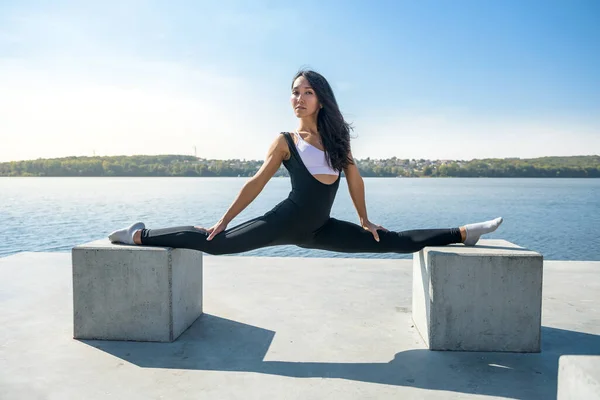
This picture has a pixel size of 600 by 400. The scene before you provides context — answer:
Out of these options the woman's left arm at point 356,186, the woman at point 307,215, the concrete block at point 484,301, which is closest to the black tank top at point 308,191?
the woman at point 307,215

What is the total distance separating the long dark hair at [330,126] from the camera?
352 cm

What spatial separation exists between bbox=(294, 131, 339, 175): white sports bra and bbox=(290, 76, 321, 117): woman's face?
270 millimetres

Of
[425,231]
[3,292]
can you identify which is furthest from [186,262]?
[3,292]

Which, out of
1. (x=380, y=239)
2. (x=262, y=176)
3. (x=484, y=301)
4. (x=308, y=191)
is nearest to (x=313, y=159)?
(x=308, y=191)

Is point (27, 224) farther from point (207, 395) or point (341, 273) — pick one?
point (207, 395)

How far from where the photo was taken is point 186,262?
363cm

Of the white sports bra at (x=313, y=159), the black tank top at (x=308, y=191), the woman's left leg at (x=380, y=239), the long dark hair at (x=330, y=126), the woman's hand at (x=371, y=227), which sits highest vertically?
the long dark hair at (x=330, y=126)

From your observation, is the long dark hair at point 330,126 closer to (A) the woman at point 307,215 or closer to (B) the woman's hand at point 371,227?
(A) the woman at point 307,215

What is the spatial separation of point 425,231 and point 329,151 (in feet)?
2.88

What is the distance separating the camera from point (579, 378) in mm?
1632

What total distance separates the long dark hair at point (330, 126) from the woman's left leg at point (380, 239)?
446mm

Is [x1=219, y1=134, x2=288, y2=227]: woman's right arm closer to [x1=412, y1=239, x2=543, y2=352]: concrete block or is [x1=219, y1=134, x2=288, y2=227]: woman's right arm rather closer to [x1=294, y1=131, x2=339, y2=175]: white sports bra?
[x1=294, y1=131, x2=339, y2=175]: white sports bra

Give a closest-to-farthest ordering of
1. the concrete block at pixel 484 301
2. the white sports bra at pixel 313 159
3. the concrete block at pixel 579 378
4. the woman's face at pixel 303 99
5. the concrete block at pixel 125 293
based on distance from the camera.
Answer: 1. the concrete block at pixel 579 378
2. the concrete block at pixel 484 301
3. the concrete block at pixel 125 293
4. the white sports bra at pixel 313 159
5. the woman's face at pixel 303 99

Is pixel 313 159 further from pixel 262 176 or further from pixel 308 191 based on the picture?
pixel 262 176
